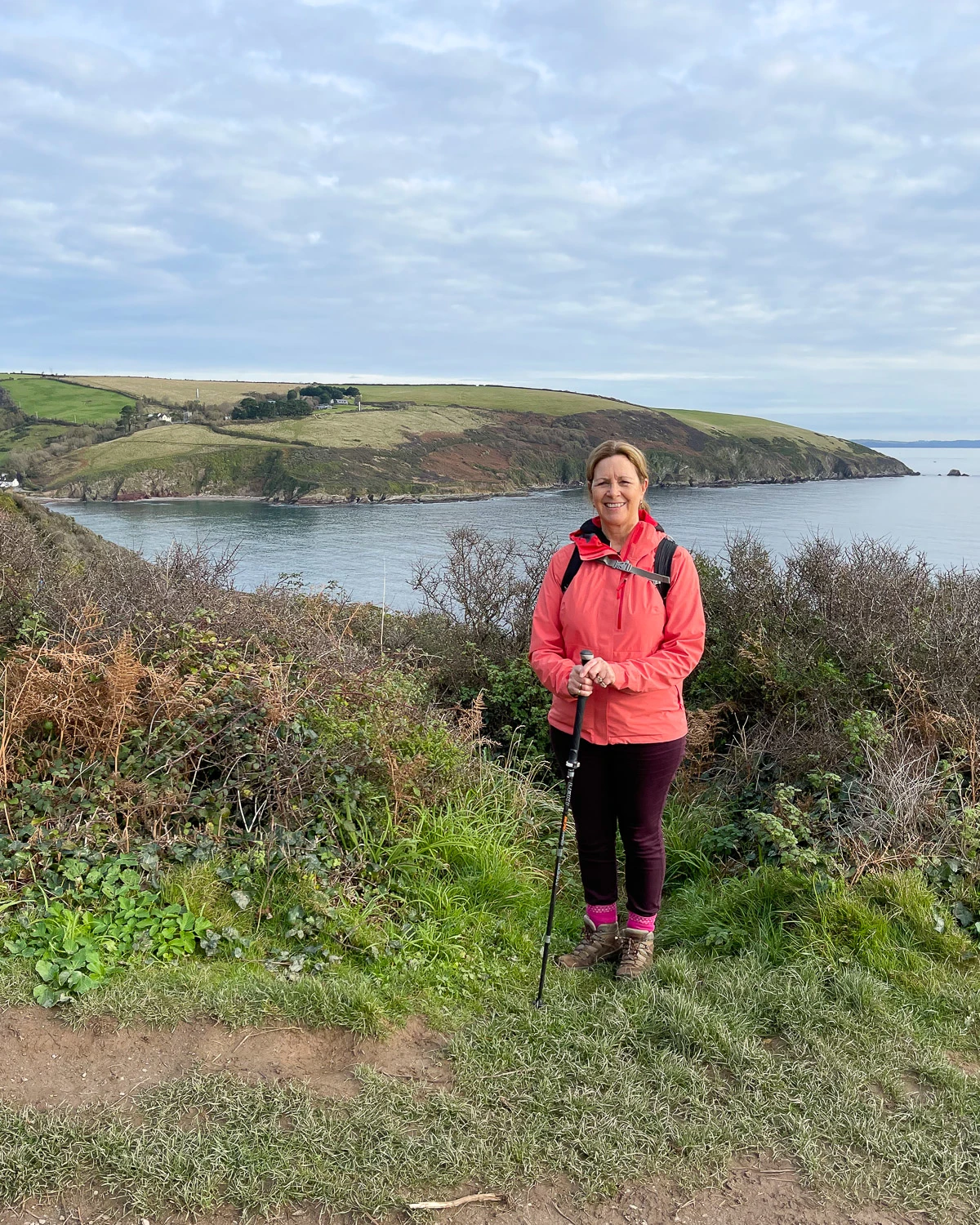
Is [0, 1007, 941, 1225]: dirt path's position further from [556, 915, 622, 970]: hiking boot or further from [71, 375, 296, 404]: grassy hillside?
[71, 375, 296, 404]: grassy hillside

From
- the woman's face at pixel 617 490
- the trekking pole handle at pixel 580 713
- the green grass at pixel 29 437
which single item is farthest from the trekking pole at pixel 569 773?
the green grass at pixel 29 437

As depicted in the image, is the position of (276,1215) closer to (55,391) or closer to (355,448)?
(355,448)

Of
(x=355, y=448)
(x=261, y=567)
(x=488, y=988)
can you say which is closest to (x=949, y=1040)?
(x=488, y=988)

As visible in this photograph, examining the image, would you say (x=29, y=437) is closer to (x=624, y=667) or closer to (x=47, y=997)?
(x=47, y=997)

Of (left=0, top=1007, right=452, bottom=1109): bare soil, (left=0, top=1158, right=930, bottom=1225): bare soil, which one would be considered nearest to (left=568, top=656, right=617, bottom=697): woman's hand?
(left=0, top=1007, right=452, bottom=1109): bare soil

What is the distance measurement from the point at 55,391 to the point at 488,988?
125 metres

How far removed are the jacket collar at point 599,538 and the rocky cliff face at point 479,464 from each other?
224 ft

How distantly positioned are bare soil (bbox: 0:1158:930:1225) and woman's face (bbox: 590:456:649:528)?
8.62ft

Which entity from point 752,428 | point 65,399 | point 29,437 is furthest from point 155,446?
point 752,428

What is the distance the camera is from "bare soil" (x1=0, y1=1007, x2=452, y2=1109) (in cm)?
301

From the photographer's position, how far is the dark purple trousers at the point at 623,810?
12.5 feet

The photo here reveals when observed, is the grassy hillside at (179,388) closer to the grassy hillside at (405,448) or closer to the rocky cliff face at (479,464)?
the grassy hillside at (405,448)

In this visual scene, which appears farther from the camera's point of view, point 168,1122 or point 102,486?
point 102,486

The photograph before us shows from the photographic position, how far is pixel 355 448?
278ft
